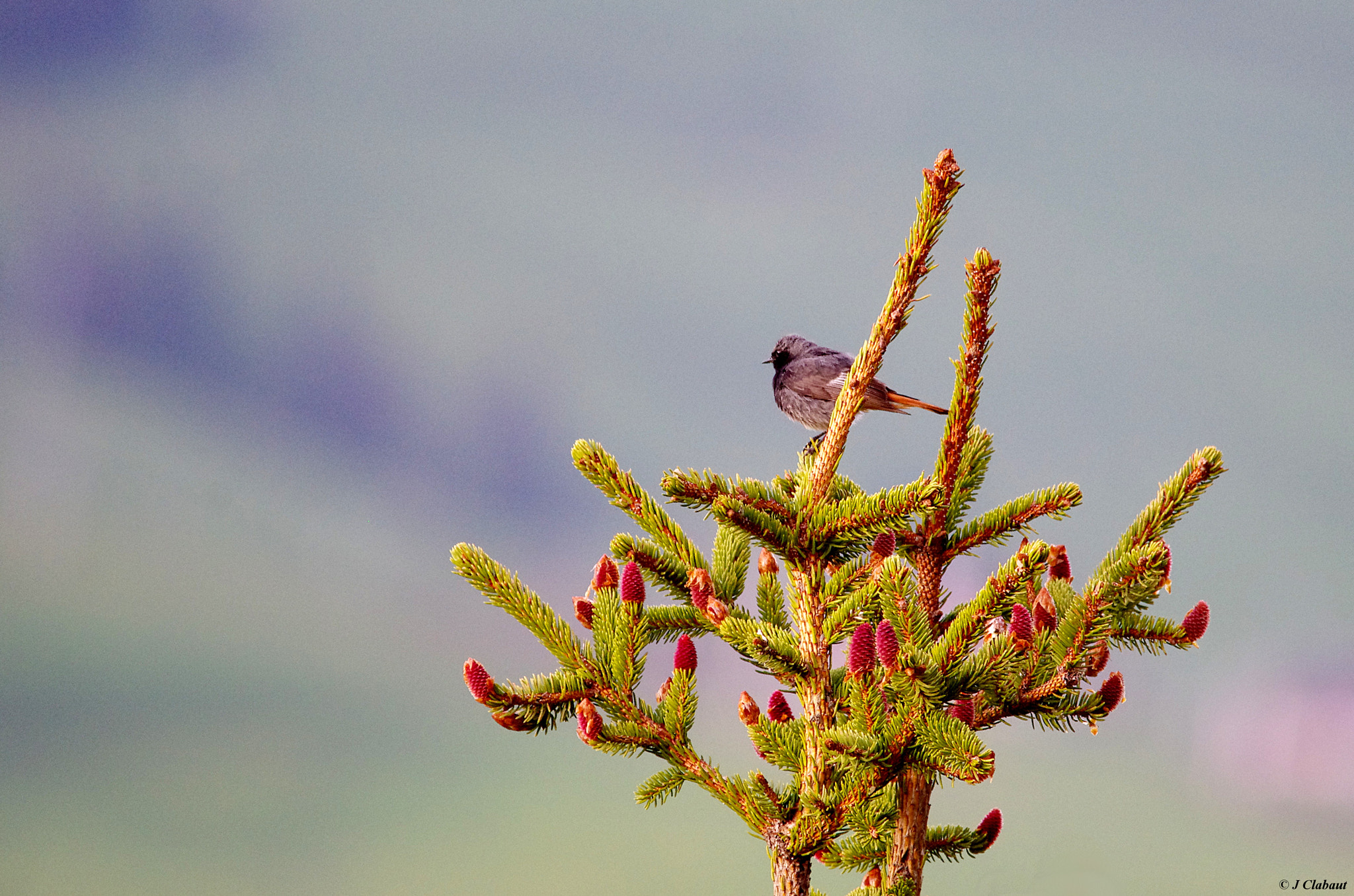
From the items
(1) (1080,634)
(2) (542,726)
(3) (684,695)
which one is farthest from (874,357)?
(2) (542,726)

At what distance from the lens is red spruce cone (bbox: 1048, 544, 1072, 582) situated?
316cm

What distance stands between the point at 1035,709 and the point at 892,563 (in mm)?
716

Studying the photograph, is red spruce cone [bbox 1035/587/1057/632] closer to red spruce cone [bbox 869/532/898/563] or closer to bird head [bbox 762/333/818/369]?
red spruce cone [bbox 869/532/898/563]

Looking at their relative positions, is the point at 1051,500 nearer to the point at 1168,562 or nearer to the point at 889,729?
the point at 1168,562

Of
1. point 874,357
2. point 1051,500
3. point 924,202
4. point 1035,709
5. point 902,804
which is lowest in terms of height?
point 902,804

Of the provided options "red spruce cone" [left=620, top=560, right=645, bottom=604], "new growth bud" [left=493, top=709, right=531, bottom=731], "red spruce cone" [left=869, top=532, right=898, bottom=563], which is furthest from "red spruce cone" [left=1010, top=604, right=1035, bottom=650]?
"new growth bud" [left=493, top=709, right=531, bottom=731]

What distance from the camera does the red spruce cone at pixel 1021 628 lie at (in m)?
3.01

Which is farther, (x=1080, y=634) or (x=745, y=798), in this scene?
(x=745, y=798)

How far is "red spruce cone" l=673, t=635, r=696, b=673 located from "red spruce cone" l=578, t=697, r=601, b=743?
0.31 metres

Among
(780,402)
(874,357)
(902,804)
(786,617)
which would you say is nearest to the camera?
(874,357)

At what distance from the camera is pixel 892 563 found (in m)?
2.87

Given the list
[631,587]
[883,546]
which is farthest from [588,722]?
[883,546]

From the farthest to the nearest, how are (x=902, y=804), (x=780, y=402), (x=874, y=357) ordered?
1. (x=780, y=402)
2. (x=902, y=804)
3. (x=874, y=357)

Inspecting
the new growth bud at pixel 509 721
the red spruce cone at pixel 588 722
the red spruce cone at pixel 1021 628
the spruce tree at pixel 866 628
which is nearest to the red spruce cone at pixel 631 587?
the spruce tree at pixel 866 628
